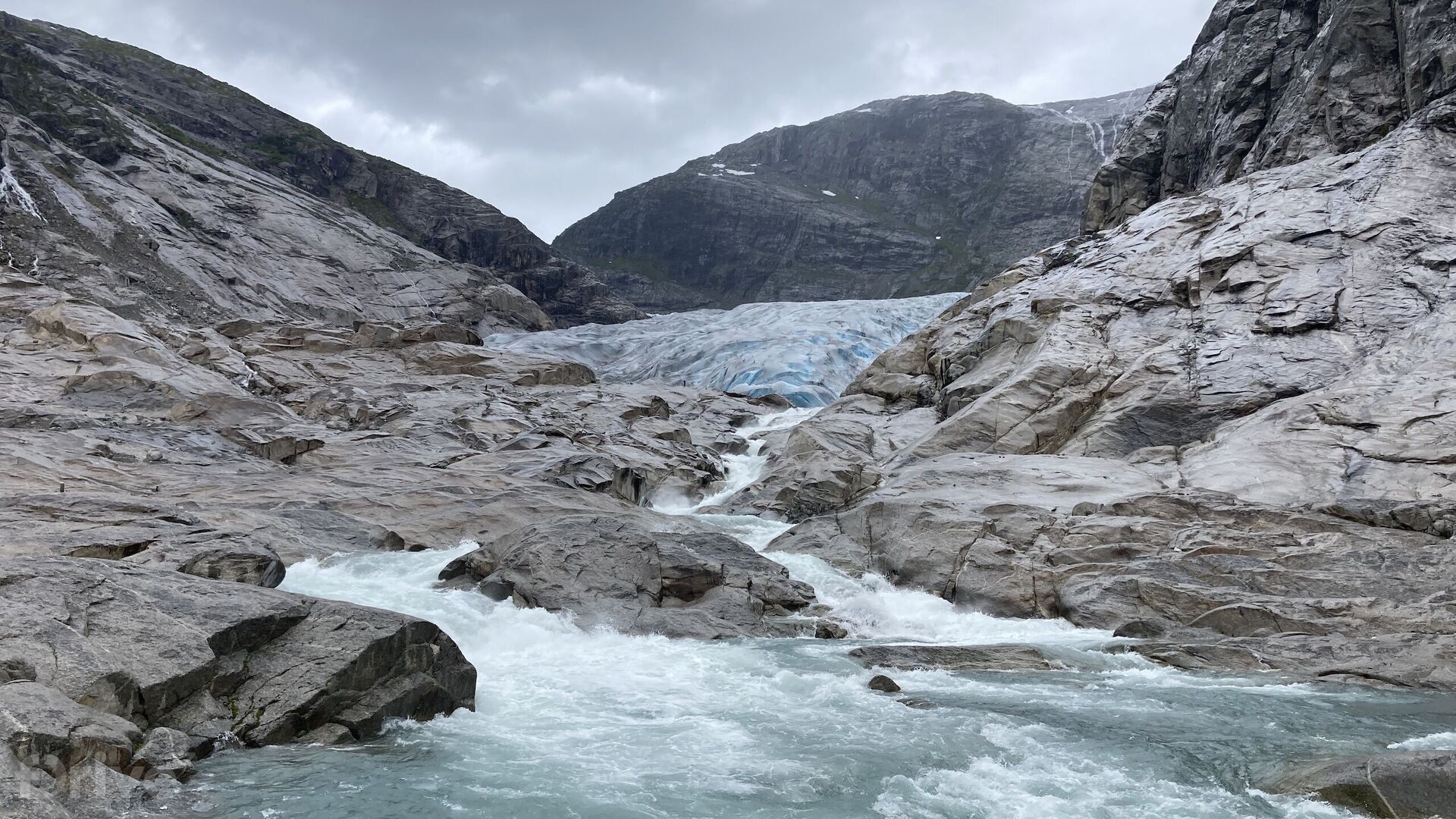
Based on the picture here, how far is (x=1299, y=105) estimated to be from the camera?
3612cm

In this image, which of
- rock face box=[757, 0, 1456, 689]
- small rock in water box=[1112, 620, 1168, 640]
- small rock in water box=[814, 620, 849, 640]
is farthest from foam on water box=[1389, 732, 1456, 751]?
small rock in water box=[814, 620, 849, 640]

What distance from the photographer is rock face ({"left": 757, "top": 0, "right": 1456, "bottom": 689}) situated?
1642 cm

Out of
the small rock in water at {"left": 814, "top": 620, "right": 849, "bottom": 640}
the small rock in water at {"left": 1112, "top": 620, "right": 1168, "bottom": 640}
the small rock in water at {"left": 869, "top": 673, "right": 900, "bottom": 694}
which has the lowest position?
the small rock in water at {"left": 814, "top": 620, "right": 849, "bottom": 640}

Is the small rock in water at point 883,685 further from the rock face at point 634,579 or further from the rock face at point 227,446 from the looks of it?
the rock face at point 227,446

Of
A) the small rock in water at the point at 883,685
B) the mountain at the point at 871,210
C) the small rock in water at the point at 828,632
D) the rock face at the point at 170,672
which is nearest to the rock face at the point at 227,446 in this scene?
the rock face at the point at 170,672

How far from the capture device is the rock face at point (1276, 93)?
3341cm

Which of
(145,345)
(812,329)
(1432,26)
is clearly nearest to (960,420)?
(1432,26)

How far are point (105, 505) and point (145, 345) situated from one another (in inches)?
639

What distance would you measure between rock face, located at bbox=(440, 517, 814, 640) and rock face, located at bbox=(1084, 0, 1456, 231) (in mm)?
28984

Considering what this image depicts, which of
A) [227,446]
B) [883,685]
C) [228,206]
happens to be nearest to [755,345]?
[228,206]

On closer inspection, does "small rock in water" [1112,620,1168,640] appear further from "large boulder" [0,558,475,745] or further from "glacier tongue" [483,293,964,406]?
"glacier tongue" [483,293,964,406]

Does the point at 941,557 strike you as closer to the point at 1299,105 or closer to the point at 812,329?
the point at 1299,105

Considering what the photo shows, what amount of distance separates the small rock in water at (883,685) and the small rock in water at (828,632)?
3714mm

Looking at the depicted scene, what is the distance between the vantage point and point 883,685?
13000 mm
